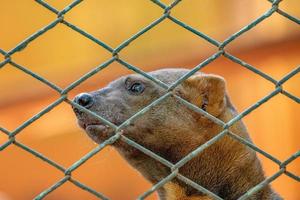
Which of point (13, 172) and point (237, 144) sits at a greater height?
point (13, 172)

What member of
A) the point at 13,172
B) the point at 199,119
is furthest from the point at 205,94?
the point at 13,172

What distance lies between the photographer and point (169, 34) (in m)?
9.52

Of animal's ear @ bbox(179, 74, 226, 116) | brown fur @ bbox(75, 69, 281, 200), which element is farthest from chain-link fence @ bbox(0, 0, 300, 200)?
animal's ear @ bbox(179, 74, 226, 116)

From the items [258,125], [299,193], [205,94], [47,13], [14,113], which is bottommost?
[205,94]

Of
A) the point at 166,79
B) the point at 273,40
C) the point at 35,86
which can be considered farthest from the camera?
the point at 35,86

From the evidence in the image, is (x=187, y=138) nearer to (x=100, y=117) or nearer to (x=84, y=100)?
(x=84, y=100)

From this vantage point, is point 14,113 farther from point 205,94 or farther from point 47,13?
point 205,94

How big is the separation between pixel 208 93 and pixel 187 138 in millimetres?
260

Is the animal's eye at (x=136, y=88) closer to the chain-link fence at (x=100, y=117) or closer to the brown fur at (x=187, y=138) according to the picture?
the brown fur at (x=187, y=138)

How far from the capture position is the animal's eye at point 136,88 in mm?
4480

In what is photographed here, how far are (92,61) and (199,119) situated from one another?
5.30 metres

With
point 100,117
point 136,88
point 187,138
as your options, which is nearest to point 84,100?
point 136,88

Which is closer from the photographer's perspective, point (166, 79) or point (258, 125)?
point (166, 79)

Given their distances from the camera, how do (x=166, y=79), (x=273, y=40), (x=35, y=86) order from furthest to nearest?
(x=35, y=86), (x=273, y=40), (x=166, y=79)
